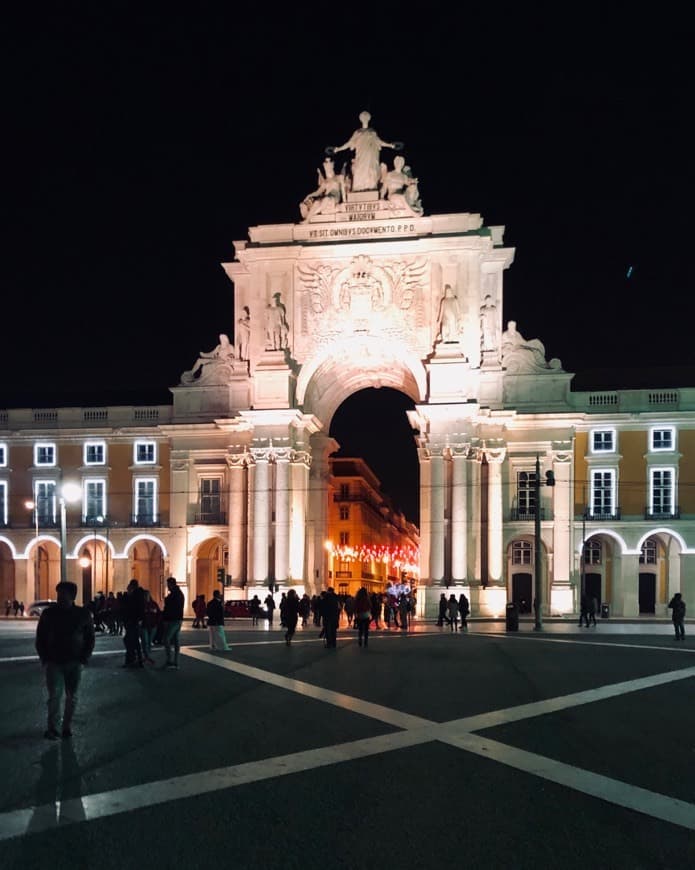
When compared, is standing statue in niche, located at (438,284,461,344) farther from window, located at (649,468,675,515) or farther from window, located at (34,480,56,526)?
window, located at (34,480,56,526)

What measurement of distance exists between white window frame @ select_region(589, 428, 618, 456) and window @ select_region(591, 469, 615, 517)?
1.08 metres

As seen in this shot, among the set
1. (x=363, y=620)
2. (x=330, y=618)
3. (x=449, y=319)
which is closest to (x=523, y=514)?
(x=449, y=319)

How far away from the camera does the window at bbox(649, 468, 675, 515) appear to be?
53.9m

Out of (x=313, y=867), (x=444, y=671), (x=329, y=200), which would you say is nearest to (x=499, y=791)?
(x=313, y=867)

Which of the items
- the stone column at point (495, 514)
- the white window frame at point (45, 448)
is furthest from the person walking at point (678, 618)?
the white window frame at point (45, 448)

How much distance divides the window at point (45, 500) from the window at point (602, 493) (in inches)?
1198

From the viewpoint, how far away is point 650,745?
11.3 m

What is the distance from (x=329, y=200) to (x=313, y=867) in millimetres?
51582

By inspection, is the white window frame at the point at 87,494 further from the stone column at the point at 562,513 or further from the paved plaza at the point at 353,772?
the paved plaza at the point at 353,772

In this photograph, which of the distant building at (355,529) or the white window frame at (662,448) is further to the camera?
the distant building at (355,529)

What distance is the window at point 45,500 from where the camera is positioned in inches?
2306

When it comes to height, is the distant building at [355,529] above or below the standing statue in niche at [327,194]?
below

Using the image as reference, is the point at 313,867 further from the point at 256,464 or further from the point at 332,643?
the point at 256,464

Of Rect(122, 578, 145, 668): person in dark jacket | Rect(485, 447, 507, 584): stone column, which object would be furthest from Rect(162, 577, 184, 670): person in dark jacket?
Rect(485, 447, 507, 584): stone column
